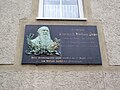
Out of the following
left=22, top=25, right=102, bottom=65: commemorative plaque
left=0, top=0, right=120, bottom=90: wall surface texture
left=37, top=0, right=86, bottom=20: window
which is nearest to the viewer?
left=0, top=0, right=120, bottom=90: wall surface texture

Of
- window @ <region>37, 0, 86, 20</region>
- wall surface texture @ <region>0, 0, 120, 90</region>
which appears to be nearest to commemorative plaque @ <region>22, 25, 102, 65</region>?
wall surface texture @ <region>0, 0, 120, 90</region>

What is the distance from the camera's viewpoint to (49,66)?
4762 millimetres

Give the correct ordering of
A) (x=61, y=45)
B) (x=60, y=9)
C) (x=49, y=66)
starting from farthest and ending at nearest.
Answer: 1. (x=60, y=9)
2. (x=61, y=45)
3. (x=49, y=66)

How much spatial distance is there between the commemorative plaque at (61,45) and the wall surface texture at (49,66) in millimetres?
127

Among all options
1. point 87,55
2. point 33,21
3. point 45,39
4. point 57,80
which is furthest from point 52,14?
point 57,80

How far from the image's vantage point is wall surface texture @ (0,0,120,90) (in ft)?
14.8

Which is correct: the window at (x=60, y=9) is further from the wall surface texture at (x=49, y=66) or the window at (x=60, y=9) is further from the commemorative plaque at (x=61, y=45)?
the commemorative plaque at (x=61, y=45)

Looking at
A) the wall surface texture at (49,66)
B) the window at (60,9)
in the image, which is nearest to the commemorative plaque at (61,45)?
the wall surface texture at (49,66)

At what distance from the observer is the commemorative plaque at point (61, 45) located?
4.82m

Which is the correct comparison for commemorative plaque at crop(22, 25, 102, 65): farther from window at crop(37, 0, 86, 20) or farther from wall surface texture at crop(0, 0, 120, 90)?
window at crop(37, 0, 86, 20)

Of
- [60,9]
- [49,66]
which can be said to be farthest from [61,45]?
[60,9]

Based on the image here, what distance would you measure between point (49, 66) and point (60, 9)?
5.77 ft

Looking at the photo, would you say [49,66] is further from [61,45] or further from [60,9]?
[60,9]

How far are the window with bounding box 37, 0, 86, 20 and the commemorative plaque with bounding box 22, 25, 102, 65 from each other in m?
0.51
